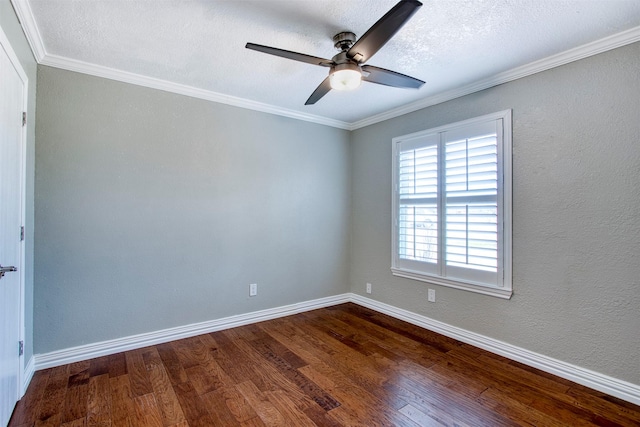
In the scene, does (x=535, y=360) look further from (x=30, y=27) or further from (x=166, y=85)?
(x=30, y=27)

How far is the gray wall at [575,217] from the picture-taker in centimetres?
207

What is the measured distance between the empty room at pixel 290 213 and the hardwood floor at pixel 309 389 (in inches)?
0.8

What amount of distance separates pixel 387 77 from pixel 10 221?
8.30 ft

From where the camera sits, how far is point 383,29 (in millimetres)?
1585

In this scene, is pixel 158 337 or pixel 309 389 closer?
pixel 309 389

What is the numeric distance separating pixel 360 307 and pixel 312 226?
124 centimetres

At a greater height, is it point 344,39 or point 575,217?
point 344,39

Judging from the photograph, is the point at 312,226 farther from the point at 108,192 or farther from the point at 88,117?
the point at 88,117

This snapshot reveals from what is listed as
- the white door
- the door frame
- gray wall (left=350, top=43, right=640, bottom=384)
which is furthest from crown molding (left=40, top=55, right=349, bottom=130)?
gray wall (left=350, top=43, right=640, bottom=384)

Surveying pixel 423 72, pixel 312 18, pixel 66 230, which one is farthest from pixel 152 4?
pixel 423 72

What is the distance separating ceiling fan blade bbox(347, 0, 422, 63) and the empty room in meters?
0.02

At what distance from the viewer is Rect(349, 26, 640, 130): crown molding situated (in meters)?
2.07

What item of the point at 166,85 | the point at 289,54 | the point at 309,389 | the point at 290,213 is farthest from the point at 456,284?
the point at 166,85

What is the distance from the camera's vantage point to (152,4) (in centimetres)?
181
